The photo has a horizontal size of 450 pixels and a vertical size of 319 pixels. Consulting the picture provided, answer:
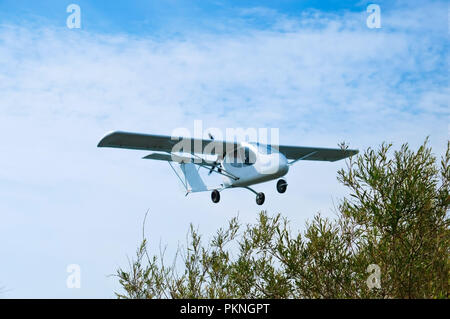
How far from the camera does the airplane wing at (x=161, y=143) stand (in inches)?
680

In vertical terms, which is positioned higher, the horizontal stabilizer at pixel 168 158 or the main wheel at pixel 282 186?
the horizontal stabilizer at pixel 168 158

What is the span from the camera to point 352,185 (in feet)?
31.0

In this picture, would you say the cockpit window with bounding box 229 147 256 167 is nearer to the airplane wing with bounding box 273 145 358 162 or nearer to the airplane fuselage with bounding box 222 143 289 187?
the airplane fuselage with bounding box 222 143 289 187

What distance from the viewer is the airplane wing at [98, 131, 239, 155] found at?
680 inches

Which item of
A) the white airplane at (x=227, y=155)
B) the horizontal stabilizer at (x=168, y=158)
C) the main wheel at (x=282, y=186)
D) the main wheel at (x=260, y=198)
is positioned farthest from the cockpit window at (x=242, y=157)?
the horizontal stabilizer at (x=168, y=158)

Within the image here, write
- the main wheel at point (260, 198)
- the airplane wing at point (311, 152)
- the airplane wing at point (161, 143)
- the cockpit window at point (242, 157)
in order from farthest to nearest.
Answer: the airplane wing at point (311, 152), the main wheel at point (260, 198), the cockpit window at point (242, 157), the airplane wing at point (161, 143)

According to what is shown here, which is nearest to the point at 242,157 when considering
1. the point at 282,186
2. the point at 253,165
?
the point at 253,165

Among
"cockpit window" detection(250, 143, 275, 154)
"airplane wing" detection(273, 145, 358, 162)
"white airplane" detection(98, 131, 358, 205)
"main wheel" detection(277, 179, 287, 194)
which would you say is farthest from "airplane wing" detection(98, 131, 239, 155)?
"airplane wing" detection(273, 145, 358, 162)

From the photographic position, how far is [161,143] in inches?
727

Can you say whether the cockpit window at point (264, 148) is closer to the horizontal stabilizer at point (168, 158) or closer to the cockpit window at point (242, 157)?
the cockpit window at point (242, 157)

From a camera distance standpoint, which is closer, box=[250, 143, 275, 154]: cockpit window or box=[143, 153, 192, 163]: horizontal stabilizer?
box=[250, 143, 275, 154]: cockpit window

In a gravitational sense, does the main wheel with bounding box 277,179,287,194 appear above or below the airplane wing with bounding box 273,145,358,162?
below

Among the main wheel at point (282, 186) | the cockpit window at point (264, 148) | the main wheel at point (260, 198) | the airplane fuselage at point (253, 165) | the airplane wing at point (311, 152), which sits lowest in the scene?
the main wheel at point (260, 198)
